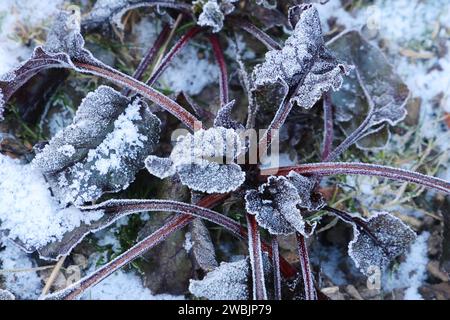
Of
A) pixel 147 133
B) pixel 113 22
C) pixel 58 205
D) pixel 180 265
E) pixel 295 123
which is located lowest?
pixel 180 265

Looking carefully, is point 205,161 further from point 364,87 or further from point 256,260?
point 364,87

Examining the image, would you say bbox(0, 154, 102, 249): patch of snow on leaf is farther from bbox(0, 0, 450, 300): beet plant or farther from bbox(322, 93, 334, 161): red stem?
bbox(322, 93, 334, 161): red stem

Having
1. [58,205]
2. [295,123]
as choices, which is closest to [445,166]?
[295,123]

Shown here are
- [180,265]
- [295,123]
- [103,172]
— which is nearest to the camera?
[103,172]

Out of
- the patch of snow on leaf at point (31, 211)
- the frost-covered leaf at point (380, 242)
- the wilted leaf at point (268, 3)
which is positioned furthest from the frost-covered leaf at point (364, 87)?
the patch of snow on leaf at point (31, 211)

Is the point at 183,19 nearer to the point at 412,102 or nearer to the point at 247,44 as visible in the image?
the point at 247,44

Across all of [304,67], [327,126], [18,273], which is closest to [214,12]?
[304,67]

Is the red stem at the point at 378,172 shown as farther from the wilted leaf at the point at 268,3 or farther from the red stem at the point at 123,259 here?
the wilted leaf at the point at 268,3
